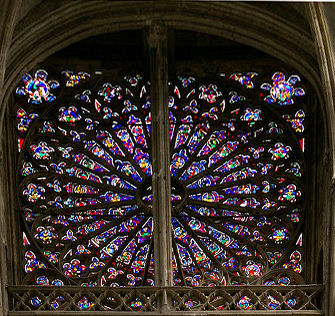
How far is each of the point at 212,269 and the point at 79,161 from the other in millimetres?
2428

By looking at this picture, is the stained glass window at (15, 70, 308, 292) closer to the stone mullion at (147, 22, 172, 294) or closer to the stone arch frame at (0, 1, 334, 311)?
the stone mullion at (147, 22, 172, 294)

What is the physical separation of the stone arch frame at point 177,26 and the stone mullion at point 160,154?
11.9 inches

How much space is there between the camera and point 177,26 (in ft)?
48.2

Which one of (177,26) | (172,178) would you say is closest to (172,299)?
(172,178)

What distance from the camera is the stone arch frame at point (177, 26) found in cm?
1383

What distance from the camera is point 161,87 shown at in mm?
14797

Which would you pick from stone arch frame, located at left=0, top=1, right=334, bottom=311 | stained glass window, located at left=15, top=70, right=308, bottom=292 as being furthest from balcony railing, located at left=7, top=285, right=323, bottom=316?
stone arch frame, located at left=0, top=1, right=334, bottom=311

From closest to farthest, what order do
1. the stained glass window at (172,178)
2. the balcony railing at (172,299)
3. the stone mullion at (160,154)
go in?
the balcony railing at (172,299) → the stone mullion at (160,154) → the stained glass window at (172,178)

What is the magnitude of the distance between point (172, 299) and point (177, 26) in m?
3.74

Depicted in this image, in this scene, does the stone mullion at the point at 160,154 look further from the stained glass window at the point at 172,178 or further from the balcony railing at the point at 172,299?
the stained glass window at the point at 172,178

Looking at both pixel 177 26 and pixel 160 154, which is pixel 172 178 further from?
pixel 177 26

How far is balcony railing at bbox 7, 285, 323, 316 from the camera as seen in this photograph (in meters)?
13.3

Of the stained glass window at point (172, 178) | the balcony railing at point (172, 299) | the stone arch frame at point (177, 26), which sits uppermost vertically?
the stone arch frame at point (177, 26)

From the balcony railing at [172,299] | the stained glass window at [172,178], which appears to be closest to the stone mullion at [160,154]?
the balcony railing at [172,299]
